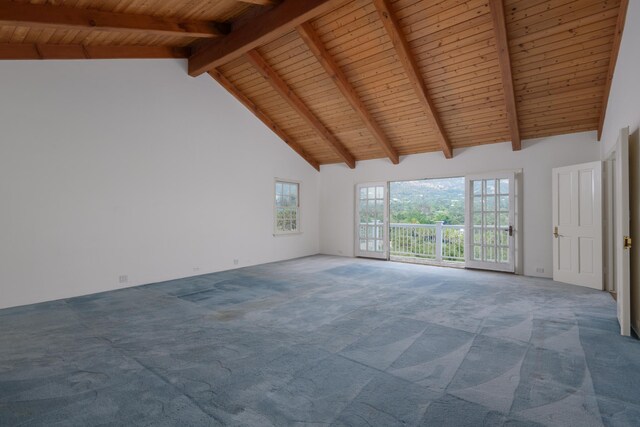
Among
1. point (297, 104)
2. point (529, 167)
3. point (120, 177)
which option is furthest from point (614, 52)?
point (120, 177)

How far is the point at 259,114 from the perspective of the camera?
23.7 feet

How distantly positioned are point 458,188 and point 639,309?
1205 centimetres

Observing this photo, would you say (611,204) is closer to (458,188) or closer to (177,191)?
(177,191)

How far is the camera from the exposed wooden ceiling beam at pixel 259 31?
4.11 meters

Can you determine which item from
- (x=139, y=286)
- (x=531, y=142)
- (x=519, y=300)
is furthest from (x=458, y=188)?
(x=139, y=286)

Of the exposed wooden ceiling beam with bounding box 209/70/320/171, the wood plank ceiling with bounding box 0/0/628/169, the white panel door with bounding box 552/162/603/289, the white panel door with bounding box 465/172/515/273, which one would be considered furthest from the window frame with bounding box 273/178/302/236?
the white panel door with bounding box 552/162/603/289

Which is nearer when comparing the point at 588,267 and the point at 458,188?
the point at 588,267

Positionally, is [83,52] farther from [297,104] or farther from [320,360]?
[320,360]

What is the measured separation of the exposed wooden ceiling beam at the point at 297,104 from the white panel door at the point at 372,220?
874 mm

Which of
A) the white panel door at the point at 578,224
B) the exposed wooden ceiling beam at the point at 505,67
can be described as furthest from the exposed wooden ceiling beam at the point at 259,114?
the white panel door at the point at 578,224

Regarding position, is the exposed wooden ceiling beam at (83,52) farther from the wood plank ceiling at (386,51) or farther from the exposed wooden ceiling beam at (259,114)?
the exposed wooden ceiling beam at (259,114)

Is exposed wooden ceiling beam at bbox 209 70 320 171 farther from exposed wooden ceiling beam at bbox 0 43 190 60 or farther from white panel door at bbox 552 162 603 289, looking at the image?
white panel door at bbox 552 162 603 289

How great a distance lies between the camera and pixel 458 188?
14.5 meters

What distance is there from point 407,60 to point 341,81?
1.21 meters
